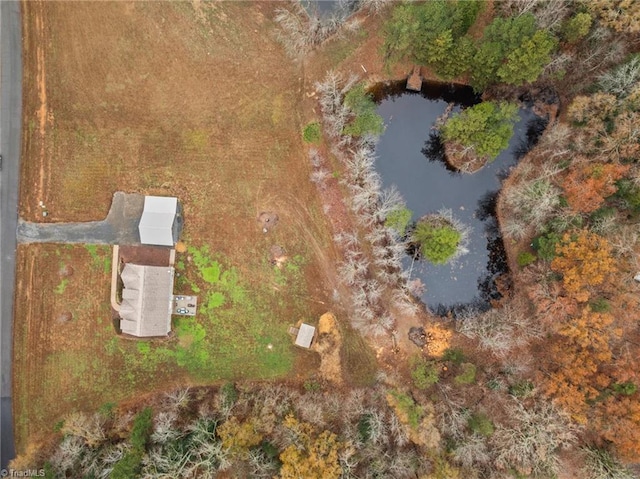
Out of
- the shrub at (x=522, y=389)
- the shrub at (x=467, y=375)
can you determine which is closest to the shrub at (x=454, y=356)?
the shrub at (x=467, y=375)

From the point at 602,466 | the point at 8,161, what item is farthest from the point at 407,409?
the point at 8,161

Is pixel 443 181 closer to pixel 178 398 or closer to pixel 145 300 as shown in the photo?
pixel 145 300

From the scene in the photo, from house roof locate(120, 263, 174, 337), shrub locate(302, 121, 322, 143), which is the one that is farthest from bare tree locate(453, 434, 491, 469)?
shrub locate(302, 121, 322, 143)

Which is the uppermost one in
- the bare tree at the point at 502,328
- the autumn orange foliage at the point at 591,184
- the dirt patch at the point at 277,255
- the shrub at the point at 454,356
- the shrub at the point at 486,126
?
the shrub at the point at 486,126

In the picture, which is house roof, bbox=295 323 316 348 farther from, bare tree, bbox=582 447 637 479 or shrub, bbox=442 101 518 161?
bare tree, bbox=582 447 637 479

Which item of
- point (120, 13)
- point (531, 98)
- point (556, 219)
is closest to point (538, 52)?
point (531, 98)

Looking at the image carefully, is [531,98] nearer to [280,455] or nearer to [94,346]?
[280,455]

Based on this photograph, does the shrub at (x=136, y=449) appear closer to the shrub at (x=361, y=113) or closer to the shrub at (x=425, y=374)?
the shrub at (x=425, y=374)
